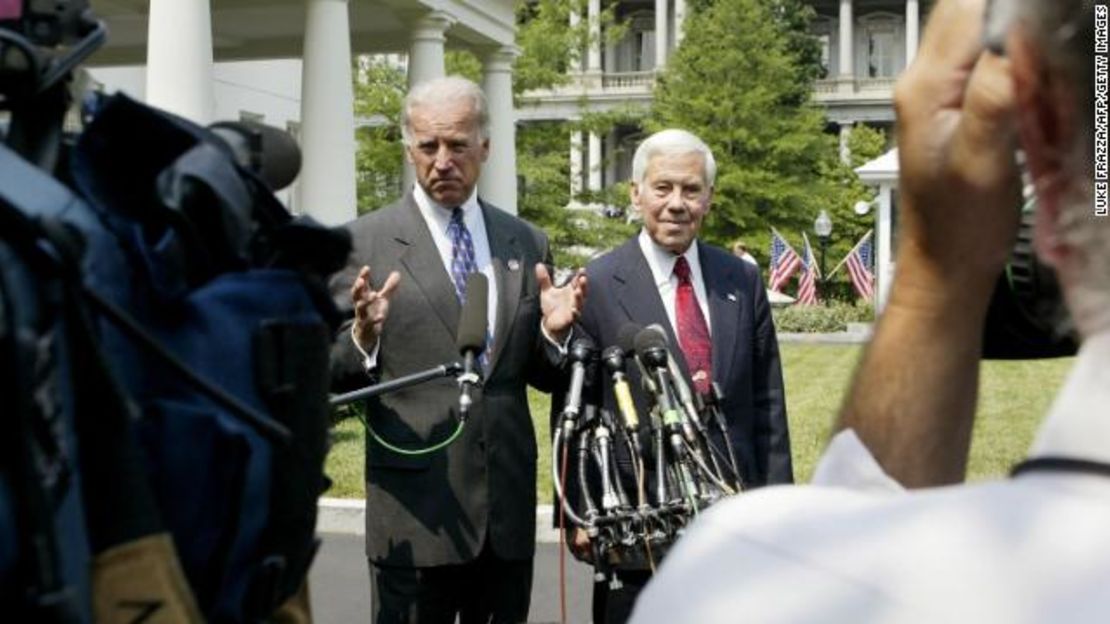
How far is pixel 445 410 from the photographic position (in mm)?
4684

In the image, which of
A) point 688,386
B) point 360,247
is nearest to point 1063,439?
point 688,386

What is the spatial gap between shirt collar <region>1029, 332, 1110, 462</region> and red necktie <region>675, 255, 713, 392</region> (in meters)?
3.96

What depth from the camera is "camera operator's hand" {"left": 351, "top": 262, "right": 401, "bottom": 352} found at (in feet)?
14.0

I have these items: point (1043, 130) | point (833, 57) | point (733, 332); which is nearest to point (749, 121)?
point (833, 57)

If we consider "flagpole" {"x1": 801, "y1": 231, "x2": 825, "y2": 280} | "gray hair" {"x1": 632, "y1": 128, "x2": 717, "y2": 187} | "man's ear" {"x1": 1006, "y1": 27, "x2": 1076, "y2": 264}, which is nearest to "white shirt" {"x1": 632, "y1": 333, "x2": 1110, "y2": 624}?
"man's ear" {"x1": 1006, "y1": 27, "x2": 1076, "y2": 264}

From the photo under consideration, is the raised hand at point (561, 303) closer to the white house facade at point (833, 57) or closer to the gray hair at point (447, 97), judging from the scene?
the gray hair at point (447, 97)

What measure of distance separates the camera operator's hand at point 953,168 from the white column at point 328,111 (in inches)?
Result: 744

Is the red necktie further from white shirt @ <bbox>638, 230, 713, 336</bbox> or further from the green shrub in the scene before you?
the green shrub

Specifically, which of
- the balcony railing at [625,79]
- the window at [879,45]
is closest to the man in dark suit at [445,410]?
the balcony railing at [625,79]

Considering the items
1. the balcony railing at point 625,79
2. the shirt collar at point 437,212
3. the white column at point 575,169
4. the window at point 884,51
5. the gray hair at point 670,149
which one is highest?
the window at point 884,51

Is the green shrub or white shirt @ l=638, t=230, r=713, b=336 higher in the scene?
white shirt @ l=638, t=230, r=713, b=336

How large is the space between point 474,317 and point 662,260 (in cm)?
92

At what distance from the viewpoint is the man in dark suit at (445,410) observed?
4.63 meters

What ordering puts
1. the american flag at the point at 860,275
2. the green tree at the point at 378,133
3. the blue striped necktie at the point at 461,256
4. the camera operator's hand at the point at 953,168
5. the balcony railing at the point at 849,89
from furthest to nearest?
the balcony railing at the point at 849,89 → the american flag at the point at 860,275 → the green tree at the point at 378,133 → the blue striped necktie at the point at 461,256 → the camera operator's hand at the point at 953,168
